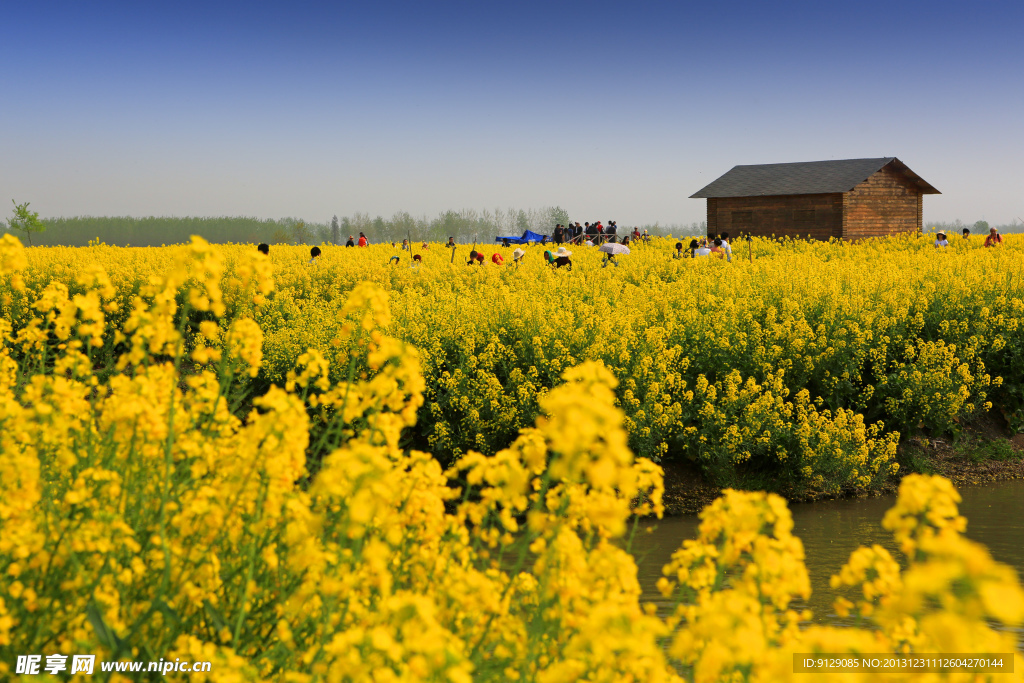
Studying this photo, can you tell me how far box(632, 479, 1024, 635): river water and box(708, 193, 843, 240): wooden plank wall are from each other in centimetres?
2658

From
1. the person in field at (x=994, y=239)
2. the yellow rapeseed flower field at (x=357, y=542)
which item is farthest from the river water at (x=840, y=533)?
the person in field at (x=994, y=239)

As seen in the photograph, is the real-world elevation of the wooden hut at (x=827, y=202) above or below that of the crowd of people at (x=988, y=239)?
above

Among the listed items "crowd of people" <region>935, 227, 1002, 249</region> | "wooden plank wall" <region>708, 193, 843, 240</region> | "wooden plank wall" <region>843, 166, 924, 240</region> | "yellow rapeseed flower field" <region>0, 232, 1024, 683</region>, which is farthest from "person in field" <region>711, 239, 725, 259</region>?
"wooden plank wall" <region>843, 166, 924, 240</region>

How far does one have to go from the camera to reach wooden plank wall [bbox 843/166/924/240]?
35219 mm

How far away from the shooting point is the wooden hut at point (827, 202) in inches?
1391

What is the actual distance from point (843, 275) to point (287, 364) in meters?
9.17

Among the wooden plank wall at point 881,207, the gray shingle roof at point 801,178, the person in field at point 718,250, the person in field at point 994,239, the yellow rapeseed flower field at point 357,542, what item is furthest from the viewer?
the gray shingle roof at point 801,178

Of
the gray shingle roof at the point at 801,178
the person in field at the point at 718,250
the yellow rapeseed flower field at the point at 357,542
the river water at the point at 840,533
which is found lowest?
the river water at the point at 840,533

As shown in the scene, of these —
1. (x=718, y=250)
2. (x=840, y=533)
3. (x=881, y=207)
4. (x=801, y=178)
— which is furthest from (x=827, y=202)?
(x=840, y=533)

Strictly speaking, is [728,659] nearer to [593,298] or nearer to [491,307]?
[491,307]

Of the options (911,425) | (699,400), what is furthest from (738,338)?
(911,425)

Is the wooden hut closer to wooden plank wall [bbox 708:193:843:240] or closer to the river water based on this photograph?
wooden plank wall [bbox 708:193:843:240]

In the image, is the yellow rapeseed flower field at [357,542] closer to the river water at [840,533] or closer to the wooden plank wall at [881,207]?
the river water at [840,533]

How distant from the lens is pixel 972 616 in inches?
47.9
